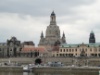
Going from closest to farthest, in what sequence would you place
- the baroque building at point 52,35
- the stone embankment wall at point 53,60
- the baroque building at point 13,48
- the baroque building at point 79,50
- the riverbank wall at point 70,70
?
the riverbank wall at point 70,70, the stone embankment wall at point 53,60, the baroque building at point 79,50, the baroque building at point 13,48, the baroque building at point 52,35

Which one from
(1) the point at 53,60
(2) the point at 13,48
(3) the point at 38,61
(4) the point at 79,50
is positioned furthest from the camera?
(2) the point at 13,48

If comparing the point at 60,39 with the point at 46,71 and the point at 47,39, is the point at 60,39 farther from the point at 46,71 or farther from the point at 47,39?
the point at 46,71

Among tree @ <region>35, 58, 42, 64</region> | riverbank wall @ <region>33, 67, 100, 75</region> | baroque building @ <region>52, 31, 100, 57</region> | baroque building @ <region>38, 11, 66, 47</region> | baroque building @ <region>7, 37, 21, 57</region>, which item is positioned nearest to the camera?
riverbank wall @ <region>33, 67, 100, 75</region>

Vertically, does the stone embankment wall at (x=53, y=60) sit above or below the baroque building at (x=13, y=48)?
below

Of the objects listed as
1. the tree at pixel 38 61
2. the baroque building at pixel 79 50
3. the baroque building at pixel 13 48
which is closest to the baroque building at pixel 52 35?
the baroque building at pixel 79 50

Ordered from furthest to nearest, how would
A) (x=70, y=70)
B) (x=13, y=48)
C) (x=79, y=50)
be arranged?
1. (x=13, y=48)
2. (x=79, y=50)
3. (x=70, y=70)

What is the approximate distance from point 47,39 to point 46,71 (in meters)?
104

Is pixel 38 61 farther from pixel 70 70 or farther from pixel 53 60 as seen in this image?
Result: pixel 70 70

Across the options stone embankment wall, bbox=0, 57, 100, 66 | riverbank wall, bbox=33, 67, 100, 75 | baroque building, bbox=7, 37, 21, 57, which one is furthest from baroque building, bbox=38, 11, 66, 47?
riverbank wall, bbox=33, 67, 100, 75

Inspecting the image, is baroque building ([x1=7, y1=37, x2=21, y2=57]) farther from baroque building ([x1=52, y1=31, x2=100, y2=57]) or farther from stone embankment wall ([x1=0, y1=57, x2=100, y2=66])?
baroque building ([x1=52, y1=31, x2=100, y2=57])

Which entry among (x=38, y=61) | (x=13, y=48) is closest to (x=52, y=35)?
(x=13, y=48)

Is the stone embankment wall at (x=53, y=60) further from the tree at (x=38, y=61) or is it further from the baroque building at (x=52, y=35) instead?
the baroque building at (x=52, y=35)

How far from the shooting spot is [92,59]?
14212 cm

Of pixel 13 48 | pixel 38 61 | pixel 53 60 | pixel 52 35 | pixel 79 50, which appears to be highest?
pixel 52 35
